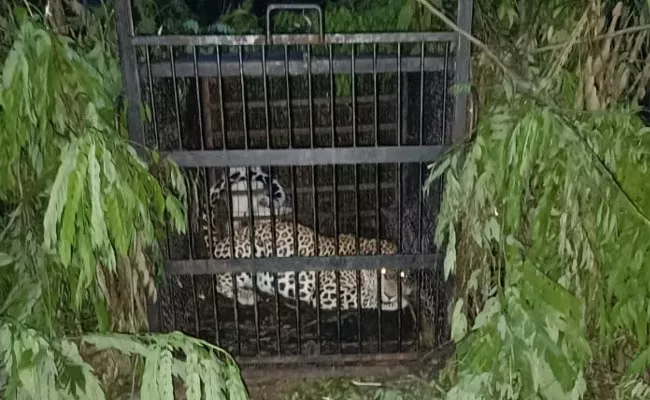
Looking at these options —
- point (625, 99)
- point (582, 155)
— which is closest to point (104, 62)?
point (582, 155)

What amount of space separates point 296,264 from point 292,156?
0.21 metres

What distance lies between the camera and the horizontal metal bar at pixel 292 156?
1.42 meters

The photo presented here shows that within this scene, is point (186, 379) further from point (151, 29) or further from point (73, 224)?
point (151, 29)

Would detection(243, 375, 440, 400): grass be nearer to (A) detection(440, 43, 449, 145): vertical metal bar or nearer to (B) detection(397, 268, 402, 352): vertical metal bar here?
(B) detection(397, 268, 402, 352): vertical metal bar

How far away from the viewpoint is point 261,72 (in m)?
1.43

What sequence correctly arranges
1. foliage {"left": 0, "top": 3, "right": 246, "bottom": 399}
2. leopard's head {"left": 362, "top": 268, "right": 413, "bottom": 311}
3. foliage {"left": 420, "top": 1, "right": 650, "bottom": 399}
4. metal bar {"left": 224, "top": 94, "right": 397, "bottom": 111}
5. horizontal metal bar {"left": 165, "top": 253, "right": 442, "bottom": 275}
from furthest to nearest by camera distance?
metal bar {"left": 224, "top": 94, "right": 397, "bottom": 111} → leopard's head {"left": 362, "top": 268, "right": 413, "bottom": 311} → horizontal metal bar {"left": 165, "top": 253, "right": 442, "bottom": 275} → foliage {"left": 420, "top": 1, "right": 650, "bottom": 399} → foliage {"left": 0, "top": 3, "right": 246, "bottom": 399}

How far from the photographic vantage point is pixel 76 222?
1189 mm

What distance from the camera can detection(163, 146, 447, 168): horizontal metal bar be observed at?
55.9 inches

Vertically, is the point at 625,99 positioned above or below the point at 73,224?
above

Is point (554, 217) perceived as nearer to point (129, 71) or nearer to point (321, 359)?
point (321, 359)

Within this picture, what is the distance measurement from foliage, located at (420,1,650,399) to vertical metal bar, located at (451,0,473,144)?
38mm

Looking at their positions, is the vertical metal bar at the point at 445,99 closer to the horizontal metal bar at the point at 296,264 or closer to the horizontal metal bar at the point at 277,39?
the horizontal metal bar at the point at 277,39

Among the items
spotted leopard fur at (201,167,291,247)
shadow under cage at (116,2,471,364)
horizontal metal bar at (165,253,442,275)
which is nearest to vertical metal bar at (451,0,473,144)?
shadow under cage at (116,2,471,364)

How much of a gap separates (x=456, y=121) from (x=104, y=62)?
614 millimetres
